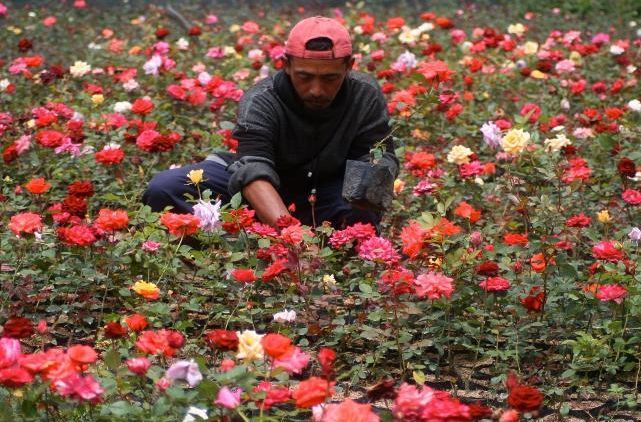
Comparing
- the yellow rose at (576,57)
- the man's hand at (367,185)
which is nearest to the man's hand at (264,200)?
the man's hand at (367,185)

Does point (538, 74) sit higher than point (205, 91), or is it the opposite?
point (205, 91)

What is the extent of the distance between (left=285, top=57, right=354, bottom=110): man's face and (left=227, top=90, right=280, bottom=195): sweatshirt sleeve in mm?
147

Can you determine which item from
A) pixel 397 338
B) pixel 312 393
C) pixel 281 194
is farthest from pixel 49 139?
pixel 312 393

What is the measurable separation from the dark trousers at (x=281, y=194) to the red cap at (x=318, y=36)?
1.76 ft

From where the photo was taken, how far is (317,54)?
12.2ft

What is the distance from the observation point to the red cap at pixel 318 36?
372 cm

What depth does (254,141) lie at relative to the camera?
12.7ft

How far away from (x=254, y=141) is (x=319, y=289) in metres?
0.85

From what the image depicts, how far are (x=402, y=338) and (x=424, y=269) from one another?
0.26 metres

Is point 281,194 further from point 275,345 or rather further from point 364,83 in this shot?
point 275,345

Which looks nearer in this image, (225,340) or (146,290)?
(225,340)

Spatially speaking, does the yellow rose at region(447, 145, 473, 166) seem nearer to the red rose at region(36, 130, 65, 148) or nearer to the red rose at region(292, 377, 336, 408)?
the red rose at region(36, 130, 65, 148)

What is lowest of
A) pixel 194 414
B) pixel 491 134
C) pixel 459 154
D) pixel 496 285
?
pixel 459 154

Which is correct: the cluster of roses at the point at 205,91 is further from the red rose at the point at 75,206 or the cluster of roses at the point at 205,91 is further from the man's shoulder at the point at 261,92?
the red rose at the point at 75,206
